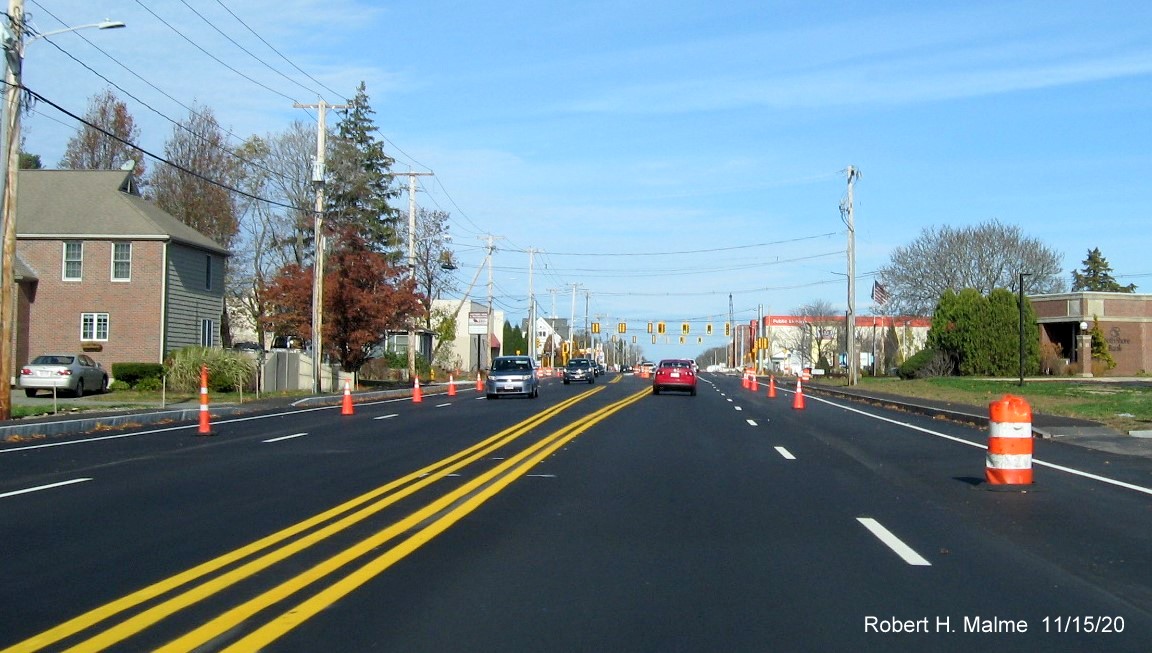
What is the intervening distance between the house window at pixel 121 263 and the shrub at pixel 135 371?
491 cm

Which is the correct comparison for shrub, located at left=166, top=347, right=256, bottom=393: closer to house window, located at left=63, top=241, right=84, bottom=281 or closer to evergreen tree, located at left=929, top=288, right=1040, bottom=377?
house window, located at left=63, top=241, right=84, bottom=281

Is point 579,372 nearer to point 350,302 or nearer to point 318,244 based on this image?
point 350,302

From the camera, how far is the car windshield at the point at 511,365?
137 feet

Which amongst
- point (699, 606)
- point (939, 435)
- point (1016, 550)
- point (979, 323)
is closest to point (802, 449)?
point (939, 435)

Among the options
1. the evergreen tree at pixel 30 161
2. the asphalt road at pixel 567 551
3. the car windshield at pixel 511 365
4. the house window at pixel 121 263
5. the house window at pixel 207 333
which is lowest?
the asphalt road at pixel 567 551

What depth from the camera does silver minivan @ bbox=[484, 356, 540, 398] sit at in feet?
134

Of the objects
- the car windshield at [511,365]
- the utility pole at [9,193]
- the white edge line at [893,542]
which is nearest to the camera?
the white edge line at [893,542]

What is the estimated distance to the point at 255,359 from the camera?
43.8 meters

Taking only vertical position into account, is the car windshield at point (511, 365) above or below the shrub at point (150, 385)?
above

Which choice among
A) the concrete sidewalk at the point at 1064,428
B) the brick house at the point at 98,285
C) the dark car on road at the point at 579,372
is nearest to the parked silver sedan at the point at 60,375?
the brick house at the point at 98,285

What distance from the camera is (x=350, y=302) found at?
159 feet

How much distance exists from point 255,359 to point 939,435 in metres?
29.0

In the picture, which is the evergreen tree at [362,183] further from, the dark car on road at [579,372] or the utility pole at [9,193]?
the utility pole at [9,193]

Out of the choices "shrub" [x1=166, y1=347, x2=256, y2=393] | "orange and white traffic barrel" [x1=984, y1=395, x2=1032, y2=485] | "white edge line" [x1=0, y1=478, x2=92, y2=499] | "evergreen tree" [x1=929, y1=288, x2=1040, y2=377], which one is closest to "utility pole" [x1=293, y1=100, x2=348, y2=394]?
"shrub" [x1=166, y1=347, x2=256, y2=393]
